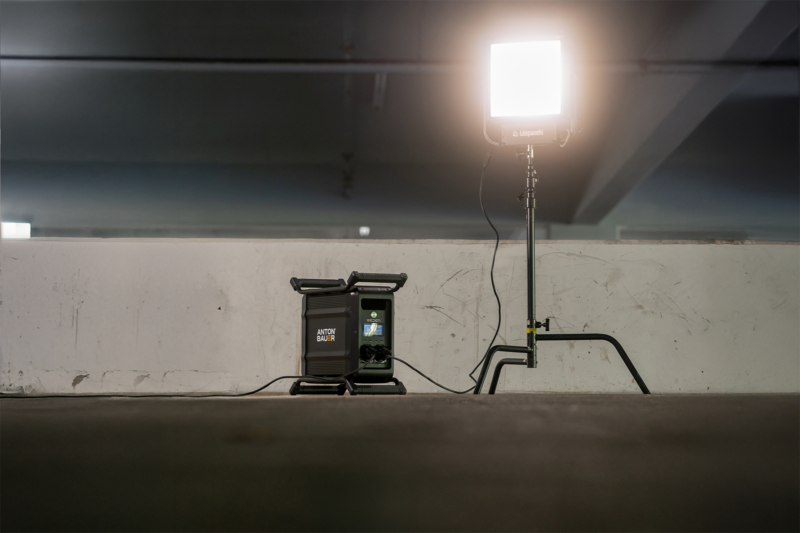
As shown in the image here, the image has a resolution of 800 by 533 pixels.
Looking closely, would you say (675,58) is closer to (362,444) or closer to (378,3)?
(378,3)

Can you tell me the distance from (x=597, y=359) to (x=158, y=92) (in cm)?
493

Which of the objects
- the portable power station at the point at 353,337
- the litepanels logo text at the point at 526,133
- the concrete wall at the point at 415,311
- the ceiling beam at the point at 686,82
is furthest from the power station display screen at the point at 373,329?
the ceiling beam at the point at 686,82

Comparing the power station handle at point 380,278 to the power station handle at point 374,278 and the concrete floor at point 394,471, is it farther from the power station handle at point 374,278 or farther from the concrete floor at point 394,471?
the concrete floor at point 394,471

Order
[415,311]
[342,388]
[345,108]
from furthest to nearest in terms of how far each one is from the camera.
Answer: [345,108] < [415,311] < [342,388]

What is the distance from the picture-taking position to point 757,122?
19.0ft

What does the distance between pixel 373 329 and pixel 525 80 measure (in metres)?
1.23

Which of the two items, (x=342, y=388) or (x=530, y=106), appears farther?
(x=530, y=106)

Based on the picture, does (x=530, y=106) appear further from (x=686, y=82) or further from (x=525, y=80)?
(x=686, y=82)

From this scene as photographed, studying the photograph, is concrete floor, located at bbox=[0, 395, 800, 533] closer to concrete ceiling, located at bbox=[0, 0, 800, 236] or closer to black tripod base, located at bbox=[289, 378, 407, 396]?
black tripod base, located at bbox=[289, 378, 407, 396]

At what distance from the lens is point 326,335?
2289 mm

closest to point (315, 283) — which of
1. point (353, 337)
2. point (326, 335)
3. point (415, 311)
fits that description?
point (326, 335)

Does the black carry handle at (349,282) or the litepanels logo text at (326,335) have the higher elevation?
the black carry handle at (349,282)

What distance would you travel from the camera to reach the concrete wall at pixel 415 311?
2.87 meters

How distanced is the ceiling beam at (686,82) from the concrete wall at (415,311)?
65.9 inches
